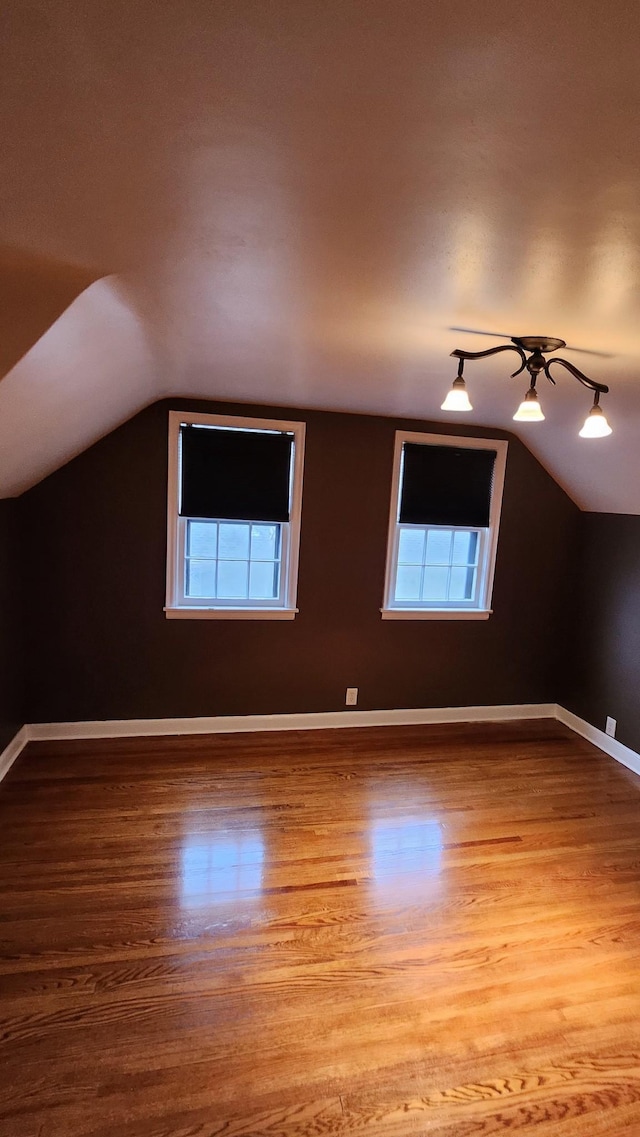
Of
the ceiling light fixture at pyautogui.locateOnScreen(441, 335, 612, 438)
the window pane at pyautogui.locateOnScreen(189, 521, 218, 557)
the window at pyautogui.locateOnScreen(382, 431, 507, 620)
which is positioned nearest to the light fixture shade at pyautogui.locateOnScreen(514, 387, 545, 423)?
the ceiling light fixture at pyautogui.locateOnScreen(441, 335, 612, 438)

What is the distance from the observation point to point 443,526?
403cm

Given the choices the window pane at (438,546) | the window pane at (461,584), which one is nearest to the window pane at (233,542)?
the window pane at (438,546)

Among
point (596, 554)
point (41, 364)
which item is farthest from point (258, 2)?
point (596, 554)

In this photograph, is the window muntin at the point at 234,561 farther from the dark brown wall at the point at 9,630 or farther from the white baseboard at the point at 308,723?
the dark brown wall at the point at 9,630

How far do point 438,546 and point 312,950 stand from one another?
110 inches

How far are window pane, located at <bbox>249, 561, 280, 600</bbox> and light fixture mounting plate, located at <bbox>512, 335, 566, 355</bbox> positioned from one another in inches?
86.8

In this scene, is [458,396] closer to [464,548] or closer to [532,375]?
[532,375]

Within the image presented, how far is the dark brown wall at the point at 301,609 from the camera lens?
3.46 metres

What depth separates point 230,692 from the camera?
3832 mm

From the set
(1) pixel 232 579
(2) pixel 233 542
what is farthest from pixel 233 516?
(1) pixel 232 579

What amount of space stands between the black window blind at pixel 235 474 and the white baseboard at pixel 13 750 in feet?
5.73

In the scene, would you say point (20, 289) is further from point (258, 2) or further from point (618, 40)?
point (618, 40)

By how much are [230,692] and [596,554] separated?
2.92m

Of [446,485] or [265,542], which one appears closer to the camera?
[265,542]
